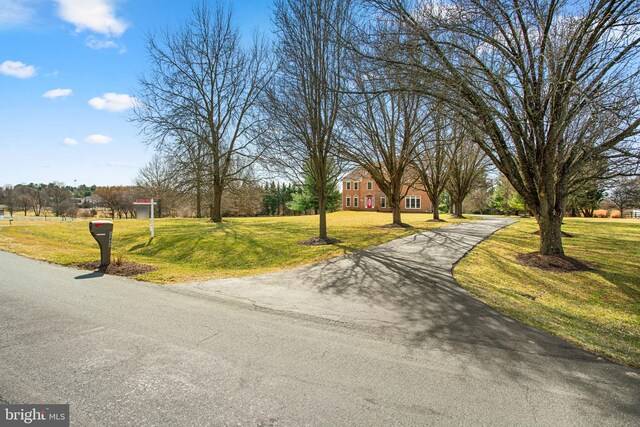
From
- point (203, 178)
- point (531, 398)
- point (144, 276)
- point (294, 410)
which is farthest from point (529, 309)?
point (203, 178)

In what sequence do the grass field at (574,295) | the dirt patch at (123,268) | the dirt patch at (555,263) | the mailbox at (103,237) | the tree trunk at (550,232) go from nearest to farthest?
the grass field at (574,295) < the dirt patch at (123,268) < the mailbox at (103,237) < the dirt patch at (555,263) < the tree trunk at (550,232)

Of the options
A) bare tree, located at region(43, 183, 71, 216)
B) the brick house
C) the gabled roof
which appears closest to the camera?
the gabled roof

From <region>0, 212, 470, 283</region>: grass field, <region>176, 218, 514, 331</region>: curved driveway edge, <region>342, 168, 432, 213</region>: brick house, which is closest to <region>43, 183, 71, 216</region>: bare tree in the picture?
<region>342, 168, 432, 213</region>: brick house

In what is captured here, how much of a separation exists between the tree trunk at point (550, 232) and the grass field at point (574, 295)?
1.04 meters

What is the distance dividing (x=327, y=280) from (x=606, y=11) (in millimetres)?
8609

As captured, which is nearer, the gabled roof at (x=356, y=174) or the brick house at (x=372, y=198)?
the gabled roof at (x=356, y=174)

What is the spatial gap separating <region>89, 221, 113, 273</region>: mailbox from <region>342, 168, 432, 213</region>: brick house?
130ft

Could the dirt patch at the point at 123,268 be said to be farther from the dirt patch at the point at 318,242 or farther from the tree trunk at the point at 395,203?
the tree trunk at the point at 395,203

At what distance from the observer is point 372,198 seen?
51125 millimetres

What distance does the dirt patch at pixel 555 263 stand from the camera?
8.83 meters

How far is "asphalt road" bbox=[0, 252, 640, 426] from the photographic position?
8.20 ft

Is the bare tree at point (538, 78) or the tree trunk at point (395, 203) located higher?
the bare tree at point (538, 78)

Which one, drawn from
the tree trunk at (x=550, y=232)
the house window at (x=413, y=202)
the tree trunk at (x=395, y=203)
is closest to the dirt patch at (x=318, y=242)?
the tree trunk at (x=550, y=232)

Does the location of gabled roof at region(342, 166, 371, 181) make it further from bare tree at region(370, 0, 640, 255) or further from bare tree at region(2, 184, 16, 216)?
bare tree at region(2, 184, 16, 216)
